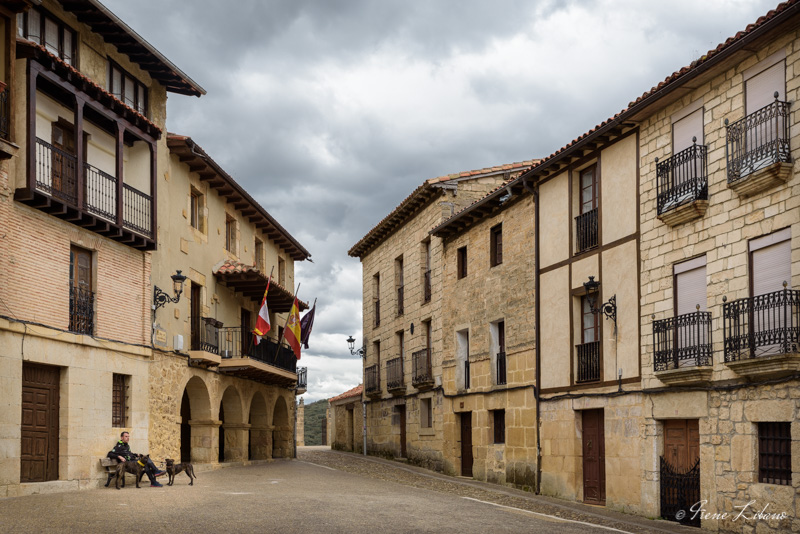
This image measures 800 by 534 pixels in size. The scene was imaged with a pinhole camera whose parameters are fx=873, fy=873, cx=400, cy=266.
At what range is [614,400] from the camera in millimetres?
16062

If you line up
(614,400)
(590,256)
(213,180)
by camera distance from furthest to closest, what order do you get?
(213,180) < (590,256) < (614,400)

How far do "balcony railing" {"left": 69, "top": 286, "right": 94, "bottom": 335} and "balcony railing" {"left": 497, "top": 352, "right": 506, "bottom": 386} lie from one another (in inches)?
378

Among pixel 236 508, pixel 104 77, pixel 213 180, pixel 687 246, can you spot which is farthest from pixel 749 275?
pixel 213 180

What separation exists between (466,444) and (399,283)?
7.96 m

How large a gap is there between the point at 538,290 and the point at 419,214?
8857 mm

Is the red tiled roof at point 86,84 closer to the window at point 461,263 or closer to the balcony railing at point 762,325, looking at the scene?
the window at point 461,263

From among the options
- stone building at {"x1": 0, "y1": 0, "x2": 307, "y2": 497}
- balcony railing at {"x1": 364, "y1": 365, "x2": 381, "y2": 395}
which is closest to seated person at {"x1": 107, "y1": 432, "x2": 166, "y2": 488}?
stone building at {"x1": 0, "y1": 0, "x2": 307, "y2": 497}

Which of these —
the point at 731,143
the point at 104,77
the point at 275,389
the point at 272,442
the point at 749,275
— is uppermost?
the point at 104,77

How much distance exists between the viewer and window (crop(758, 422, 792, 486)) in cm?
1188

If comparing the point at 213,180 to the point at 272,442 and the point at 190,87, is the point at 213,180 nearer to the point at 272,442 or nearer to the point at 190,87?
the point at 190,87

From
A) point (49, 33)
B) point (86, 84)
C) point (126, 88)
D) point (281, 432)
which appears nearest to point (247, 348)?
point (281, 432)

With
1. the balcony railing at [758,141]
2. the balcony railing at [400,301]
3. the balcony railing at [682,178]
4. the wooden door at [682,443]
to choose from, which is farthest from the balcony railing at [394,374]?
the balcony railing at [758,141]

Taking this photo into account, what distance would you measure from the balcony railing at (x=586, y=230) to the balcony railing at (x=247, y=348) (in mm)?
10206

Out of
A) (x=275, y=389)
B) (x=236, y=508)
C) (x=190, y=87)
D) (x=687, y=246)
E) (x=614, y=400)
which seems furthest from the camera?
(x=275, y=389)
